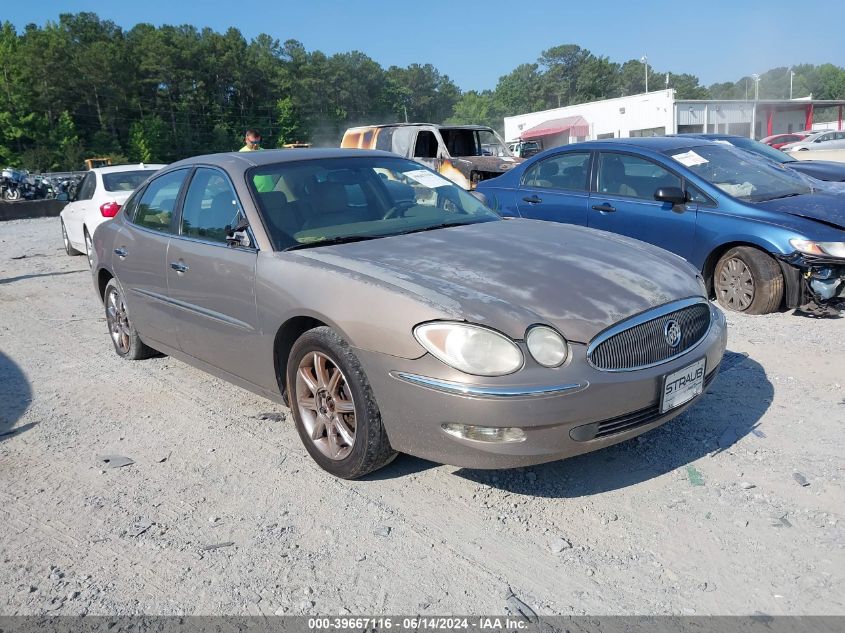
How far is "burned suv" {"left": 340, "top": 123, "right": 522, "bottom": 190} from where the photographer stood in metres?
13.6

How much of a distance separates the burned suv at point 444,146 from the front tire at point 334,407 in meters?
10.00

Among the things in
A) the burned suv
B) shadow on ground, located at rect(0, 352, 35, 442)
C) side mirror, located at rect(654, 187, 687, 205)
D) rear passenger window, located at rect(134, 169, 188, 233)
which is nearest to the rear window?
the burned suv

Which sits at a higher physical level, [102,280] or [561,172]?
[561,172]

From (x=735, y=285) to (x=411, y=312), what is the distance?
13.9 feet

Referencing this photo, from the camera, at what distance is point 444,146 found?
1473 cm

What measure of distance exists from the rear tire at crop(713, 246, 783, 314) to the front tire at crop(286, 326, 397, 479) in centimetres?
408

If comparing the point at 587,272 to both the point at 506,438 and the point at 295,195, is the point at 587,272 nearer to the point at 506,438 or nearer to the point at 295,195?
the point at 506,438

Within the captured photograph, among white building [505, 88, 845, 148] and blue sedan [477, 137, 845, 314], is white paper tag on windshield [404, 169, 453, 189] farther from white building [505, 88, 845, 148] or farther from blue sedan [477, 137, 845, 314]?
white building [505, 88, 845, 148]

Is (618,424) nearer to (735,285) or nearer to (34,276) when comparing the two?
(735,285)

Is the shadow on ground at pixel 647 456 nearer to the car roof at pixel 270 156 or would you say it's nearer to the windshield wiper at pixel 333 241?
the windshield wiper at pixel 333 241

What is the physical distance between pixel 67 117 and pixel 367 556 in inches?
2801

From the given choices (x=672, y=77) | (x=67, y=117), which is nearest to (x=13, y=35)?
(x=67, y=117)

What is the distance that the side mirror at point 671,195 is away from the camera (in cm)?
644

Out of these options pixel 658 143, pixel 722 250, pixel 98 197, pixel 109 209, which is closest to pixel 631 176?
pixel 658 143
